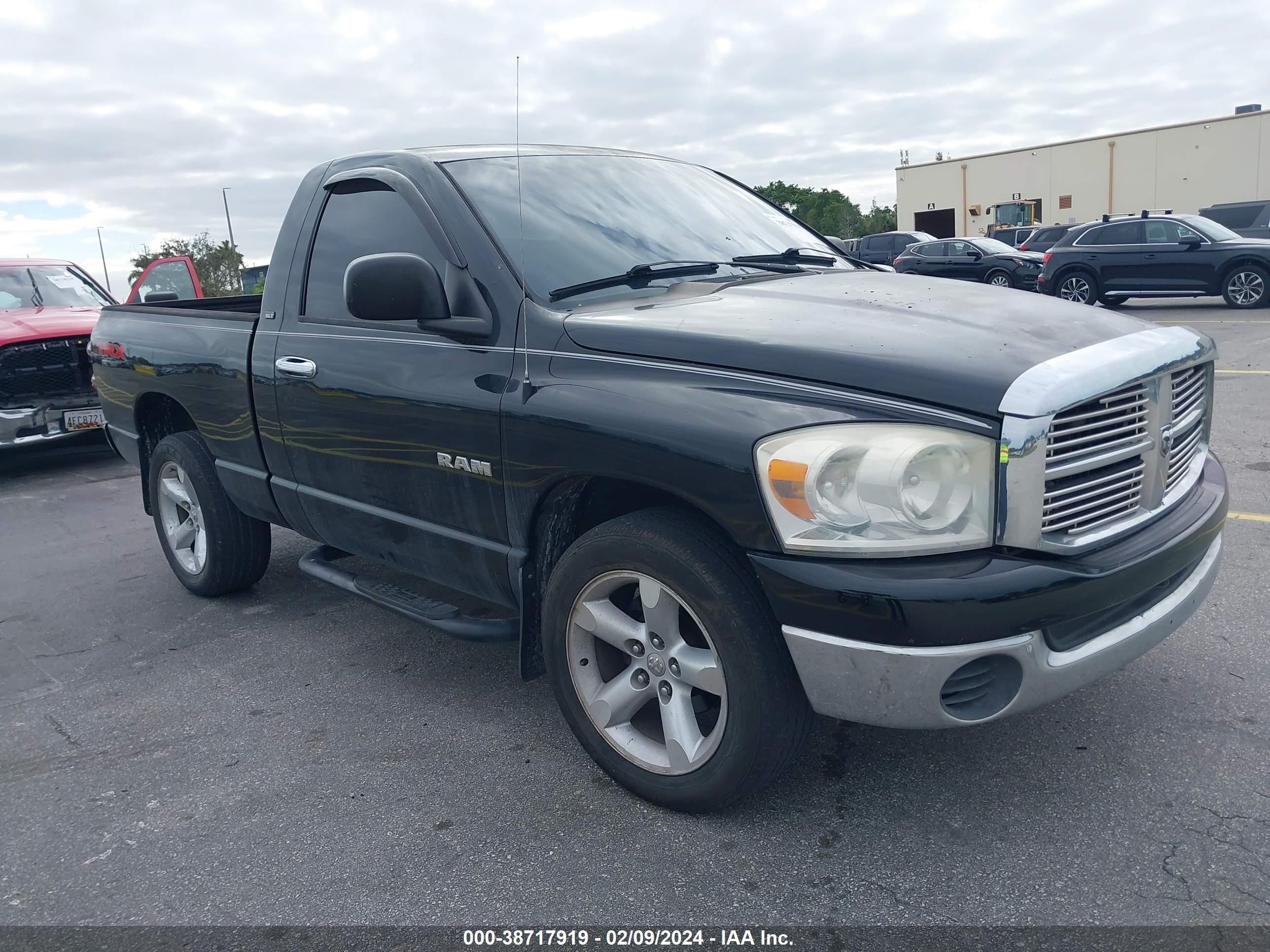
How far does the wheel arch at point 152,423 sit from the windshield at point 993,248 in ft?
63.7

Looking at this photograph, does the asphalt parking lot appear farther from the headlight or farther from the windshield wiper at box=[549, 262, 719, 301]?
the windshield wiper at box=[549, 262, 719, 301]

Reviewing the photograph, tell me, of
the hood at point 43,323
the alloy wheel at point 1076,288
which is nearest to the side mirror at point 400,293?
the hood at point 43,323

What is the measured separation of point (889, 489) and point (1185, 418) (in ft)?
3.80

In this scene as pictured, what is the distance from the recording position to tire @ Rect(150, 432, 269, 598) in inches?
180

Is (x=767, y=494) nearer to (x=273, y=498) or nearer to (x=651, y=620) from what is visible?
→ (x=651, y=620)

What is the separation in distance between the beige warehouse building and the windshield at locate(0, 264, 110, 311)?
109 ft

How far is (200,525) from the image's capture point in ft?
15.6

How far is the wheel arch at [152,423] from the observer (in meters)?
4.93

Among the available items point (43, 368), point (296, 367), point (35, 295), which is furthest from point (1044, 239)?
point (296, 367)

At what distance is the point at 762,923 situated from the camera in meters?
Answer: 2.35

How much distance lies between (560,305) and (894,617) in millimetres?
1372

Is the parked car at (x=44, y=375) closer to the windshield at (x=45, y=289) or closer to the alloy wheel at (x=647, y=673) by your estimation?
the windshield at (x=45, y=289)

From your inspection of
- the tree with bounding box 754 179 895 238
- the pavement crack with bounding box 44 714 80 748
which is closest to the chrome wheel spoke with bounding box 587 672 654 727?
the pavement crack with bounding box 44 714 80 748

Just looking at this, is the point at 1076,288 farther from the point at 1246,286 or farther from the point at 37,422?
the point at 37,422
